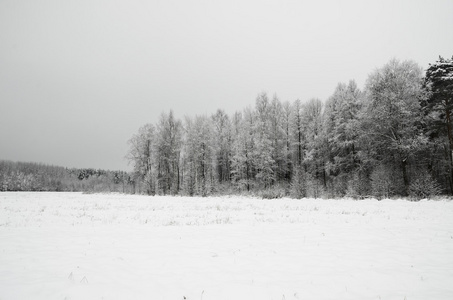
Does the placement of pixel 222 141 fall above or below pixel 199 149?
above

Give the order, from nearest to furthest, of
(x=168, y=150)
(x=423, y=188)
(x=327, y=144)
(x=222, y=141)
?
(x=423, y=188) < (x=327, y=144) < (x=168, y=150) < (x=222, y=141)

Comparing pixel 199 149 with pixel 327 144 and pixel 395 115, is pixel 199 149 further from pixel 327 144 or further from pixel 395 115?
pixel 395 115

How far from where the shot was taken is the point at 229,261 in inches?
216

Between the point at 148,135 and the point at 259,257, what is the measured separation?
37.4 meters

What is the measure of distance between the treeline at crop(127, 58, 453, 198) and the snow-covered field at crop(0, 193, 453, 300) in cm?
1345

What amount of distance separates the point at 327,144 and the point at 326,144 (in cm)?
12

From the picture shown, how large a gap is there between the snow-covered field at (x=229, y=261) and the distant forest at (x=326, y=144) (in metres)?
13.2

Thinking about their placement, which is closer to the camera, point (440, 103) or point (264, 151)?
point (440, 103)

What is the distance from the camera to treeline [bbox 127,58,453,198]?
66.3 ft

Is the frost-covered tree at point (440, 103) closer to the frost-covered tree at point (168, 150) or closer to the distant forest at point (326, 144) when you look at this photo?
the distant forest at point (326, 144)

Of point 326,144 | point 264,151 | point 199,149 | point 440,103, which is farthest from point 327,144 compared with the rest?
point 199,149

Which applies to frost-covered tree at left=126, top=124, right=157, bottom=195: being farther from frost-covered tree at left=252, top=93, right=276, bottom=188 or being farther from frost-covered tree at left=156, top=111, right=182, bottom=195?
frost-covered tree at left=252, top=93, right=276, bottom=188

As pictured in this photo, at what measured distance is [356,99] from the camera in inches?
1115

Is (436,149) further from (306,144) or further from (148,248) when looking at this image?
(148,248)
